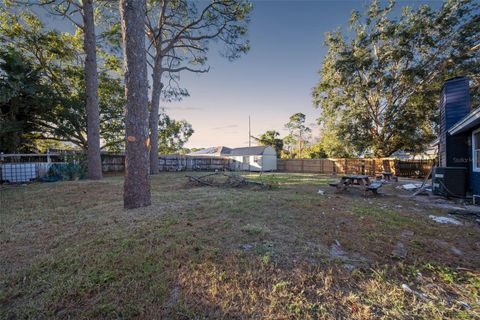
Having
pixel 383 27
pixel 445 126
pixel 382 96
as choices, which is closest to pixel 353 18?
pixel 383 27

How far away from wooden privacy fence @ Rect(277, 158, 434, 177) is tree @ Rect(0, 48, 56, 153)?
63.1 feet

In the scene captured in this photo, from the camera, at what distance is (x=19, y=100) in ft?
33.2

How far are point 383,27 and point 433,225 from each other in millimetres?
16416

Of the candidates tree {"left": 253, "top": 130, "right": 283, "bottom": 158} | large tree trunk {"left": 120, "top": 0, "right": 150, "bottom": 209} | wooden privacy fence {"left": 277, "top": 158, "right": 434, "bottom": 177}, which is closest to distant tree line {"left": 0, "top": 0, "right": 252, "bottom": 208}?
large tree trunk {"left": 120, "top": 0, "right": 150, "bottom": 209}

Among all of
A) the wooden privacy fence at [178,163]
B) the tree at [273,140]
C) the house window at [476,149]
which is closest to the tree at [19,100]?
the wooden privacy fence at [178,163]

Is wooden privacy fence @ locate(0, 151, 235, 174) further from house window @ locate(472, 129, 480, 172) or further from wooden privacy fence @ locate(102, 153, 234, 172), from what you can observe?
house window @ locate(472, 129, 480, 172)

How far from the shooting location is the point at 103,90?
14336mm

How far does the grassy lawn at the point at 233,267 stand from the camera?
148 centimetres

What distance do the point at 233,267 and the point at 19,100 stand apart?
1441 centimetres

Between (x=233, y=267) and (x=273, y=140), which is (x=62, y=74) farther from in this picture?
(x=273, y=140)

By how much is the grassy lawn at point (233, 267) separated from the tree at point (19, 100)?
29.2 ft

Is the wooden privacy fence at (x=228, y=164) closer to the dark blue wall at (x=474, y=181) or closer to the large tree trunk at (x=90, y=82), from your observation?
the large tree trunk at (x=90, y=82)

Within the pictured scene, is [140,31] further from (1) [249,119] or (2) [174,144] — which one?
(1) [249,119]

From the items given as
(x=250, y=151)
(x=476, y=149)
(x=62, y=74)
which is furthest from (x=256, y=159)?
(x=62, y=74)
